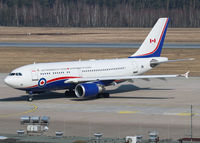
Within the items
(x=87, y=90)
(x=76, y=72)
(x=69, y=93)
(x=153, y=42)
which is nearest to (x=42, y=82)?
(x=76, y=72)

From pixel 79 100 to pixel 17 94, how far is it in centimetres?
899

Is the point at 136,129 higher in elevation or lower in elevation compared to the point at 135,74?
lower

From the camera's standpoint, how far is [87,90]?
56688mm

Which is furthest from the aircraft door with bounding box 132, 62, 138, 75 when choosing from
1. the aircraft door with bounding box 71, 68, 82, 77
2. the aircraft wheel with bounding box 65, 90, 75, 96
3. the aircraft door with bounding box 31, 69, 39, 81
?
the aircraft door with bounding box 31, 69, 39, 81

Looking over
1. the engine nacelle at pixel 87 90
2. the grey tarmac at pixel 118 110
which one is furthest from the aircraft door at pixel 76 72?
the grey tarmac at pixel 118 110

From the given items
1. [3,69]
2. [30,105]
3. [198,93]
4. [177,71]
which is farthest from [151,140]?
[3,69]

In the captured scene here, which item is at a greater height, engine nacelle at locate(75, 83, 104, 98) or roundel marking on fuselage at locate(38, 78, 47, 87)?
roundel marking on fuselage at locate(38, 78, 47, 87)

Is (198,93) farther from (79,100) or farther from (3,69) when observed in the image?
(3,69)

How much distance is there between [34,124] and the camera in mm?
36406

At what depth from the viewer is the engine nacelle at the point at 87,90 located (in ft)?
186

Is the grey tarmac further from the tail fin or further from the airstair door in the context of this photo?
the tail fin

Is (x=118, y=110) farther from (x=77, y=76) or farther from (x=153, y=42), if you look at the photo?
(x=153, y=42)

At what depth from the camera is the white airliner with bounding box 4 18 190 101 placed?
2210 inches

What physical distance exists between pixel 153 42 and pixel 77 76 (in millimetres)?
13013
